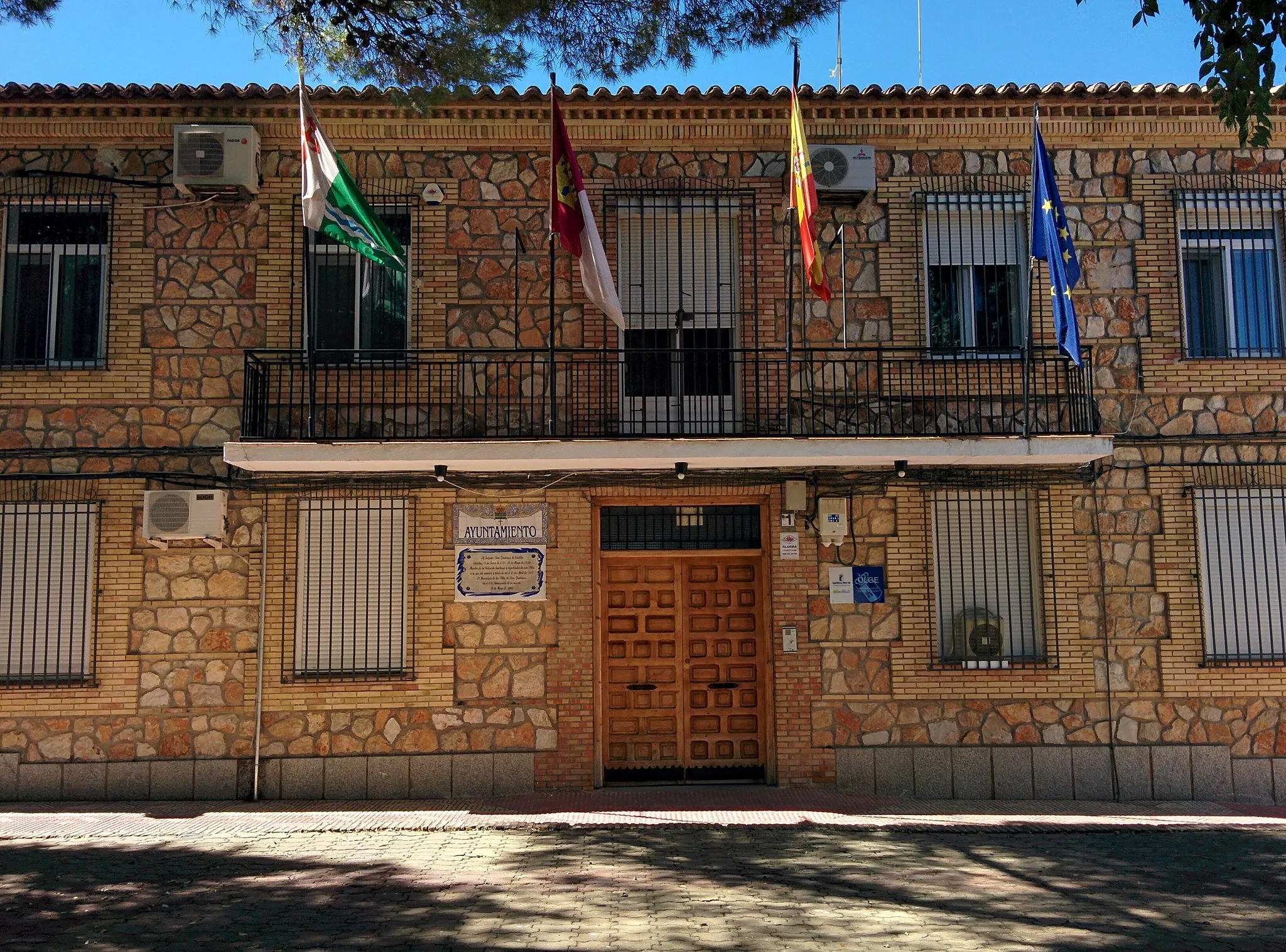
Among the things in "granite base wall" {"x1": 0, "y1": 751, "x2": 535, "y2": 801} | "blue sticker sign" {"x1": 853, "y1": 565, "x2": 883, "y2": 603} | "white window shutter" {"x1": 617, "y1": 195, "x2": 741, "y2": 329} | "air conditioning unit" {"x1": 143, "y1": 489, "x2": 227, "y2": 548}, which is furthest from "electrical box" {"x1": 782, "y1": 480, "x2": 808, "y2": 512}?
"air conditioning unit" {"x1": 143, "y1": 489, "x2": 227, "y2": 548}

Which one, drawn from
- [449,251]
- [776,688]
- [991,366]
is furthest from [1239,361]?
[449,251]

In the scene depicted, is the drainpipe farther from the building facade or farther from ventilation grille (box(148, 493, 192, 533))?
ventilation grille (box(148, 493, 192, 533))

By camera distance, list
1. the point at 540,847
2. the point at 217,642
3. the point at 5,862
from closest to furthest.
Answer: the point at 5,862, the point at 540,847, the point at 217,642

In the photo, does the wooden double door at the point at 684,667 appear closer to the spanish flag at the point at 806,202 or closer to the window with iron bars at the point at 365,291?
the spanish flag at the point at 806,202

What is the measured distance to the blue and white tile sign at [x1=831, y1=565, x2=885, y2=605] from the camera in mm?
10445

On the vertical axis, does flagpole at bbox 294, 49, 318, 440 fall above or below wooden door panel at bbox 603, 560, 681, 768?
above

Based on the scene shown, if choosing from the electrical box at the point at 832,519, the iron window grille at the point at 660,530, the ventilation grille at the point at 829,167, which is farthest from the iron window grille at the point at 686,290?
the electrical box at the point at 832,519

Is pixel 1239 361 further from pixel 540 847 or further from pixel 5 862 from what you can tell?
pixel 5 862

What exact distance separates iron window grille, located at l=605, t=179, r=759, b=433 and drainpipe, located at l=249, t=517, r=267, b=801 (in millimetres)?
3660

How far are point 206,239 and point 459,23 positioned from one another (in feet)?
11.1

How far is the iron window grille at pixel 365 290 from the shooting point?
35.2 feet

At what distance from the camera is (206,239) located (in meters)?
10.6

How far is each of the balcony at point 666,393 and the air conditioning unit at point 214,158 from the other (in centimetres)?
166

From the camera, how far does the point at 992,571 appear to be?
35.0 ft
